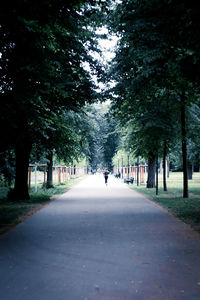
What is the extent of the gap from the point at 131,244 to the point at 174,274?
2.18 metres

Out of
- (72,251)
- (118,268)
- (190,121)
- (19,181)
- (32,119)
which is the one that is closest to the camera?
(118,268)

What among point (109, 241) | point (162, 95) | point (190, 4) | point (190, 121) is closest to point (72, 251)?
point (109, 241)

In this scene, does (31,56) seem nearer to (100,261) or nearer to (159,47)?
(159,47)

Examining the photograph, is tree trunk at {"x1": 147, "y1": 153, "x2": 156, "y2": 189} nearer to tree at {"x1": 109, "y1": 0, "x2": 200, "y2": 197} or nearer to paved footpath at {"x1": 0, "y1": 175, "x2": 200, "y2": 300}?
tree at {"x1": 109, "y1": 0, "x2": 200, "y2": 197}

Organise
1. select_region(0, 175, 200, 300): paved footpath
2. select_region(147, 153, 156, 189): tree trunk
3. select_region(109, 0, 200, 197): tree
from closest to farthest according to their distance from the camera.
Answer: select_region(0, 175, 200, 300): paved footpath < select_region(109, 0, 200, 197): tree < select_region(147, 153, 156, 189): tree trunk

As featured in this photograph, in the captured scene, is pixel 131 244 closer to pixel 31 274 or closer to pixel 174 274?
pixel 174 274

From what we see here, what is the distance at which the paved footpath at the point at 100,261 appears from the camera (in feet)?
14.4

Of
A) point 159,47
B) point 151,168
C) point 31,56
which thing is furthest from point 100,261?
point 151,168

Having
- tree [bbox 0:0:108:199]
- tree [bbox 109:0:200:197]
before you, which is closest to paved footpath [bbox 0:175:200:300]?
tree [bbox 0:0:108:199]

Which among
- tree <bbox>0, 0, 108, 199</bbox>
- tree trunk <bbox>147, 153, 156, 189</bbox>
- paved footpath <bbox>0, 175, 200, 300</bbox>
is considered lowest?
paved footpath <bbox>0, 175, 200, 300</bbox>

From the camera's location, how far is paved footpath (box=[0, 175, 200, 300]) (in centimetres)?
440

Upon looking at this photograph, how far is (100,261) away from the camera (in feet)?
19.2

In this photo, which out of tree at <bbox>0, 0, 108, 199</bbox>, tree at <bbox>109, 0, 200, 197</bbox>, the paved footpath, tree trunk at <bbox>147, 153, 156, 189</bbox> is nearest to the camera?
the paved footpath

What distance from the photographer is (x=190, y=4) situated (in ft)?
25.0
